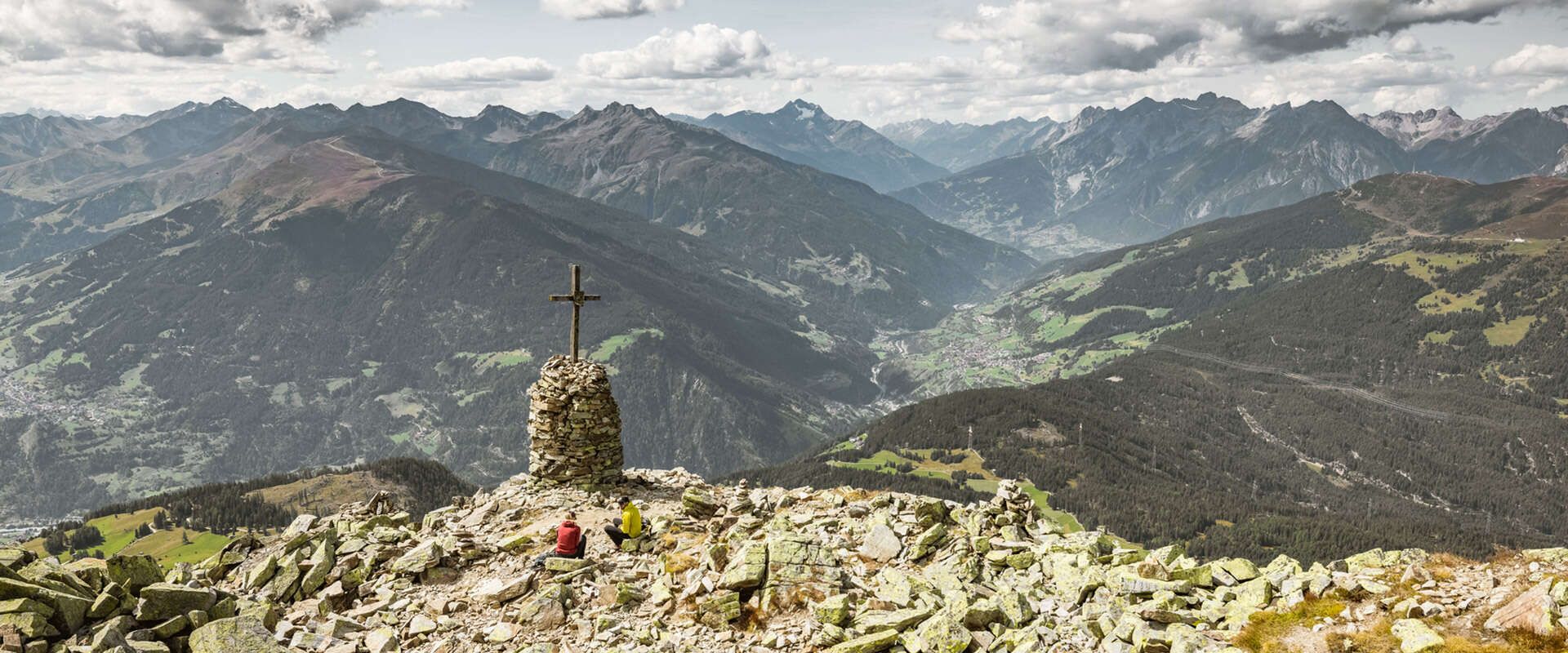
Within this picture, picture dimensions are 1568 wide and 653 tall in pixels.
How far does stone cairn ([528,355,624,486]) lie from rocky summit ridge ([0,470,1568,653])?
3902 millimetres

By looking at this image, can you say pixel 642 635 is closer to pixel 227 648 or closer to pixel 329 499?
pixel 227 648

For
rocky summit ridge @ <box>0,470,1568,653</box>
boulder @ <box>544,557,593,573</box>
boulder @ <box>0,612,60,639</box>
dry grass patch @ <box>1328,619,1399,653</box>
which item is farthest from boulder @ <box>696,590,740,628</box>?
boulder @ <box>0,612,60,639</box>

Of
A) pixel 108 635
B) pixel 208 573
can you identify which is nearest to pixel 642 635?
pixel 108 635

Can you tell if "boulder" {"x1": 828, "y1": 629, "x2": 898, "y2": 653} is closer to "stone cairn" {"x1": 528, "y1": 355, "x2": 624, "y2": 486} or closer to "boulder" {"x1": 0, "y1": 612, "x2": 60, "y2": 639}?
"stone cairn" {"x1": 528, "y1": 355, "x2": 624, "y2": 486}

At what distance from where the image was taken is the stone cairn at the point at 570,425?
32719mm

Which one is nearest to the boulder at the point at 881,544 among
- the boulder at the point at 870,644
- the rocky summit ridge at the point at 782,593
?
the rocky summit ridge at the point at 782,593

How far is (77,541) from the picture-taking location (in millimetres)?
166125

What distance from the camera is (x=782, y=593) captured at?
21688 mm

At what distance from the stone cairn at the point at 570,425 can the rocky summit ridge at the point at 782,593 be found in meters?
3.90

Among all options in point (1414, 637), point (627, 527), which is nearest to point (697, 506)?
point (627, 527)

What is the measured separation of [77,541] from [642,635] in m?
213

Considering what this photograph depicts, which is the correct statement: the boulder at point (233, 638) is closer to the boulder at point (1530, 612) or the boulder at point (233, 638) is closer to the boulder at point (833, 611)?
the boulder at point (833, 611)

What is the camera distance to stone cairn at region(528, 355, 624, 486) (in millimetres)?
32719

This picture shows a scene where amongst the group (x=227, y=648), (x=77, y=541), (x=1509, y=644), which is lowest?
(x=77, y=541)
